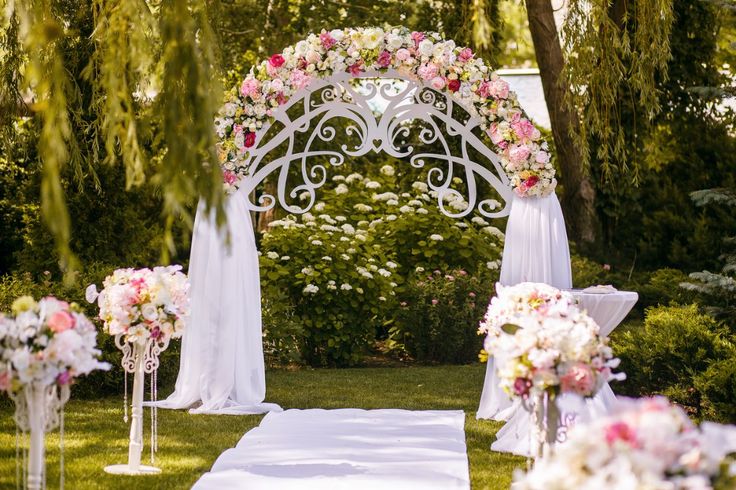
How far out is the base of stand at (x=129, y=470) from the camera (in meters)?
5.79

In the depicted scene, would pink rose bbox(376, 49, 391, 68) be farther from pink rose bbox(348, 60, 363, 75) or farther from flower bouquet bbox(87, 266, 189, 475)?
flower bouquet bbox(87, 266, 189, 475)

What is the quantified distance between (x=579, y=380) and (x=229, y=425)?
12.2 ft

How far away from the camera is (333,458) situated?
639 cm

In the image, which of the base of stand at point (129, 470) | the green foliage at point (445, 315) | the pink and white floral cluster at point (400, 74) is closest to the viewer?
the base of stand at point (129, 470)

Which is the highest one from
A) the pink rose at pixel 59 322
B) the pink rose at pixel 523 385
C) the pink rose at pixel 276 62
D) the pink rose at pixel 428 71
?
→ the pink rose at pixel 276 62

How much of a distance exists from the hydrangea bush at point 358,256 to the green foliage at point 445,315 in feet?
0.47

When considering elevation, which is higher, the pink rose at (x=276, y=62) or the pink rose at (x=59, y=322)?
the pink rose at (x=276, y=62)

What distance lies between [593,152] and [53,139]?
29.7 ft

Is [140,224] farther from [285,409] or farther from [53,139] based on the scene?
[53,139]

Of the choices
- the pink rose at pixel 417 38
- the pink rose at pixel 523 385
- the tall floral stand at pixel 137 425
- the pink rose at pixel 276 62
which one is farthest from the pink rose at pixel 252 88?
the pink rose at pixel 523 385

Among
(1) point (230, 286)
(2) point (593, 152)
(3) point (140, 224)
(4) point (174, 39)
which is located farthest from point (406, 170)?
(4) point (174, 39)

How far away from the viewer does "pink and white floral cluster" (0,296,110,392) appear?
13.2 feet

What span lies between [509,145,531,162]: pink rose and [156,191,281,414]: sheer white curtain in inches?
85.3

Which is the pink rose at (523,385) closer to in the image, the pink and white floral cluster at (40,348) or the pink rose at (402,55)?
the pink and white floral cluster at (40,348)
